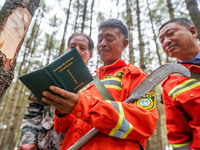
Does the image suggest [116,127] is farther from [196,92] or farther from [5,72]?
[196,92]

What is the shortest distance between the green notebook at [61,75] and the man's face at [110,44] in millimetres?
865

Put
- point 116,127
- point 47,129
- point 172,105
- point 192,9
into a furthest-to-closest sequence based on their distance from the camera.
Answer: point 192,9
point 47,129
point 172,105
point 116,127

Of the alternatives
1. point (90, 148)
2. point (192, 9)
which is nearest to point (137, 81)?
point (90, 148)

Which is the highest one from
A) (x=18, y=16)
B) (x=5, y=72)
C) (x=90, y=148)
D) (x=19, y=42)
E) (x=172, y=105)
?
(x=18, y=16)

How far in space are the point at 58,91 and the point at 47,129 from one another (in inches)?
56.5

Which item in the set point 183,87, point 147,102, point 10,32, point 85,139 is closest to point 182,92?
point 183,87

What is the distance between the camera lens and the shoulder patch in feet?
3.94

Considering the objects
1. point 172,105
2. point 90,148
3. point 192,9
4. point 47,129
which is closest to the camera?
point 90,148

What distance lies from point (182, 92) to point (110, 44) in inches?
42.5

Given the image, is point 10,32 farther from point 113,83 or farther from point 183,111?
point 183,111

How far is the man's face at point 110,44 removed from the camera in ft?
5.86

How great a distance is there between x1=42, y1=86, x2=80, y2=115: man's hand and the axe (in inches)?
14.0

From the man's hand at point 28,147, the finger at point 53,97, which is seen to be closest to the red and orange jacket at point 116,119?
the finger at point 53,97

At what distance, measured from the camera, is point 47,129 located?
6.61ft
